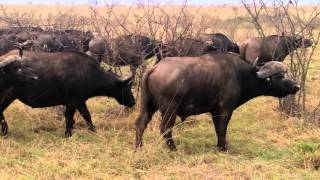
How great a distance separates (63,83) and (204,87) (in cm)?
225

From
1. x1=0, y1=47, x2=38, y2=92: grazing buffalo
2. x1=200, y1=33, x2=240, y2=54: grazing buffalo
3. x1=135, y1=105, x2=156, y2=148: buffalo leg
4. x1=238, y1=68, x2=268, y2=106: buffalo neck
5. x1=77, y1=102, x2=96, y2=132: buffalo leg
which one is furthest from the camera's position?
x1=200, y1=33, x2=240, y2=54: grazing buffalo

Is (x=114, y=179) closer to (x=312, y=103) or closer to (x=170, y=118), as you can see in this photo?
(x=170, y=118)

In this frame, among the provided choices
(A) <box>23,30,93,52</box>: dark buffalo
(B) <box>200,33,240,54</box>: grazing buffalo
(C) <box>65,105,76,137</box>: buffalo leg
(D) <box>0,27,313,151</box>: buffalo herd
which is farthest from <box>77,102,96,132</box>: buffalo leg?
(B) <box>200,33,240,54</box>: grazing buffalo

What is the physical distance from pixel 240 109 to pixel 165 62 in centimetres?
364

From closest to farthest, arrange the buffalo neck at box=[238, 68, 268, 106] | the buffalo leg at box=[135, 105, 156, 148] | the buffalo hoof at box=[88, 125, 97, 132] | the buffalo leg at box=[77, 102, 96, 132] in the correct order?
the buffalo leg at box=[135, 105, 156, 148] < the buffalo neck at box=[238, 68, 268, 106] < the buffalo hoof at box=[88, 125, 97, 132] < the buffalo leg at box=[77, 102, 96, 132]

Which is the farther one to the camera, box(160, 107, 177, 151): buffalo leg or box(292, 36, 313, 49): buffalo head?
box(292, 36, 313, 49): buffalo head

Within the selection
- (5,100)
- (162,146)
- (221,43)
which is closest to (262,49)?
(221,43)

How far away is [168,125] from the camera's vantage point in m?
6.99

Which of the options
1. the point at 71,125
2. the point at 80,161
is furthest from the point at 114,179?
the point at 71,125

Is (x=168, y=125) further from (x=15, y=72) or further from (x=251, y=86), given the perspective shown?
(x=15, y=72)

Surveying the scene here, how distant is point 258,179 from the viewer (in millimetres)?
6027

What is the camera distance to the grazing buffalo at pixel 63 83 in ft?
25.8

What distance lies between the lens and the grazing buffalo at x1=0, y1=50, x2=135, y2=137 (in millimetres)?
7875

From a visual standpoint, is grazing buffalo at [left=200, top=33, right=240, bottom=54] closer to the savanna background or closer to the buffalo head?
the buffalo head
